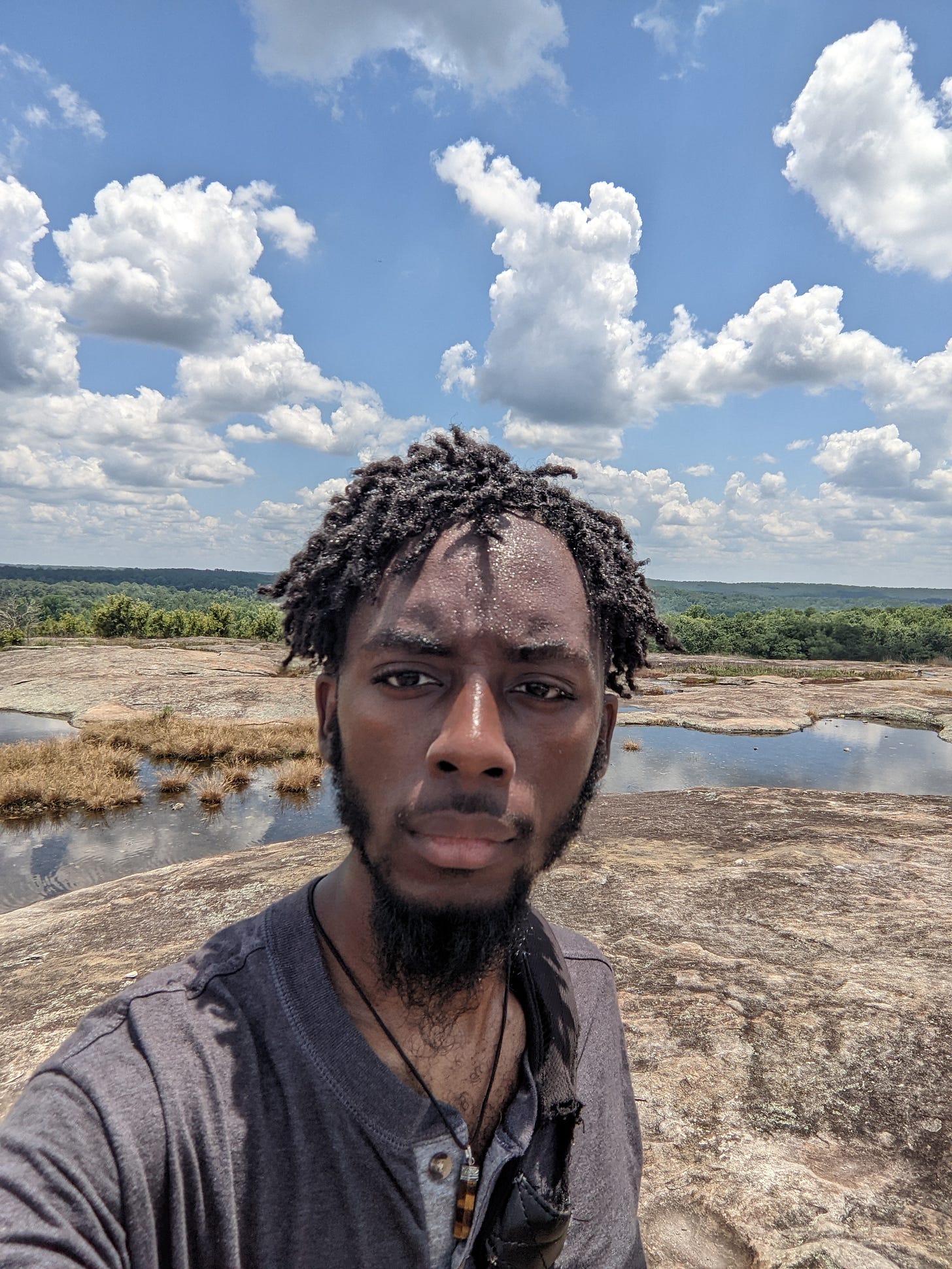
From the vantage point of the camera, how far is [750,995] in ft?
15.0

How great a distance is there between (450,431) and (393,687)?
0.95 meters

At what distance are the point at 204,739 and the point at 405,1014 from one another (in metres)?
18.7

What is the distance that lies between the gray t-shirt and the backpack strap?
0.05 metres

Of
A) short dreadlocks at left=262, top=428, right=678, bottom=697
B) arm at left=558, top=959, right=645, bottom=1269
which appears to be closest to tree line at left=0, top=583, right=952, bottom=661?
short dreadlocks at left=262, top=428, right=678, bottom=697

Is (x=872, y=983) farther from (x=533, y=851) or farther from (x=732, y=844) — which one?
(x=533, y=851)

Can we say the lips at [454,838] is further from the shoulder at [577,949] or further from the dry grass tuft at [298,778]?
the dry grass tuft at [298,778]

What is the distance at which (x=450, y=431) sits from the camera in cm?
212

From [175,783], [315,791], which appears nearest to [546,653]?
[315,791]

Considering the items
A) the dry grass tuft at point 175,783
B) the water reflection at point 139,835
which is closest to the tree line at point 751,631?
the dry grass tuft at point 175,783

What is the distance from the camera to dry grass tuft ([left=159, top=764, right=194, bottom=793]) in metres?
15.2

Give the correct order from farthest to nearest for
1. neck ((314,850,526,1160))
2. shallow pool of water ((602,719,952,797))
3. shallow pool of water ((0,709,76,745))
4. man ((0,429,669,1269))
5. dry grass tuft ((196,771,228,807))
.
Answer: shallow pool of water ((0,709,76,745)) < shallow pool of water ((602,719,952,797)) < dry grass tuft ((196,771,228,807)) < neck ((314,850,526,1160)) < man ((0,429,669,1269))

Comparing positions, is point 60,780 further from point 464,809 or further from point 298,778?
point 464,809

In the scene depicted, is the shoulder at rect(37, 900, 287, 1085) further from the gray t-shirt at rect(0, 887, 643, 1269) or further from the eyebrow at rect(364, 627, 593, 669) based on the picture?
the eyebrow at rect(364, 627, 593, 669)

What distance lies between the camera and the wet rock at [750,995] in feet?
9.69
